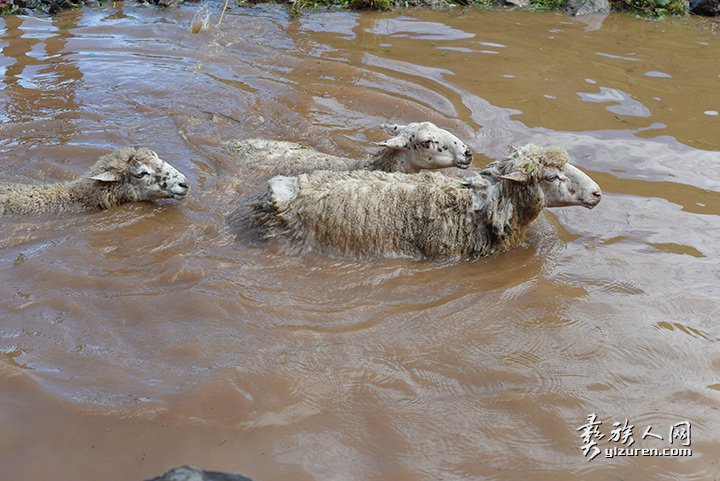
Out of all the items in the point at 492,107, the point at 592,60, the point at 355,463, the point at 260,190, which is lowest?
the point at 355,463

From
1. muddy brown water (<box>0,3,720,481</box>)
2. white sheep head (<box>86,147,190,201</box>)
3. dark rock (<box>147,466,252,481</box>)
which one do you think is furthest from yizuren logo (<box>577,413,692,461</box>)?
white sheep head (<box>86,147,190,201</box>)

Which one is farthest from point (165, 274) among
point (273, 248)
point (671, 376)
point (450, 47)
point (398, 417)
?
point (450, 47)

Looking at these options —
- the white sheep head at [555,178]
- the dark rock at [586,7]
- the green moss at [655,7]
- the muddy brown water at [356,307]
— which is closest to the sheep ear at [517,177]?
the white sheep head at [555,178]

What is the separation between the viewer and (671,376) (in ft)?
15.2

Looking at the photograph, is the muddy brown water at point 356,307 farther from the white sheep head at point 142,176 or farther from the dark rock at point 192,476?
the dark rock at point 192,476

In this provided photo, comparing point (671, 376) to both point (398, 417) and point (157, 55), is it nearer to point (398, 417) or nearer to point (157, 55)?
point (398, 417)

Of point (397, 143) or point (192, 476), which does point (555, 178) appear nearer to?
point (397, 143)

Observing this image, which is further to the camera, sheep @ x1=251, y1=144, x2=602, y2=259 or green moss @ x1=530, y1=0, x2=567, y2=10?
green moss @ x1=530, y1=0, x2=567, y2=10

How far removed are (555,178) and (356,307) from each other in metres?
2.43

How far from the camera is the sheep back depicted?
246 inches

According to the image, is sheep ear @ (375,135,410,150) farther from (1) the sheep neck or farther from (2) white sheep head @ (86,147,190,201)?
(2) white sheep head @ (86,147,190,201)

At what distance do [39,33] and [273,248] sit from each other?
33.9 ft

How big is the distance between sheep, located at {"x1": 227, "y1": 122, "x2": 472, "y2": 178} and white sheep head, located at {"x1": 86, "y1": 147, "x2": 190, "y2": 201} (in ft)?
3.50

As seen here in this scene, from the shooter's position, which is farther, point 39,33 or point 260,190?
point 39,33
